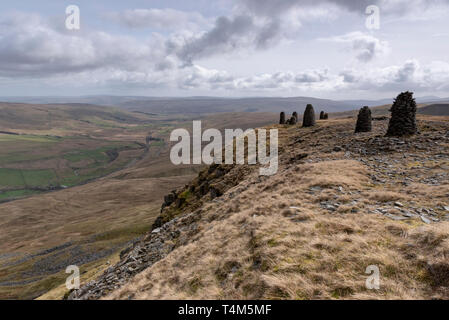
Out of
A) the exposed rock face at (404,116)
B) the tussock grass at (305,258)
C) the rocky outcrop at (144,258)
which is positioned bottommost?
the rocky outcrop at (144,258)

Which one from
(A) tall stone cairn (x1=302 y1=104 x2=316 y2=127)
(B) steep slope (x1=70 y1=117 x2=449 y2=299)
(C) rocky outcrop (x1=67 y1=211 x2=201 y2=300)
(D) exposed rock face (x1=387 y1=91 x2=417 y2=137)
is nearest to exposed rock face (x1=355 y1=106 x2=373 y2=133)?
(D) exposed rock face (x1=387 y1=91 x2=417 y2=137)

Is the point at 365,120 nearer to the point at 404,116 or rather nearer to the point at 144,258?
the point at 404,116

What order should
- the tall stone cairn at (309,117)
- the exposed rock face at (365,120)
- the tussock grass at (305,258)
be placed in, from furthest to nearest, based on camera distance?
the tall stone cairn at (309,117)
the exposed rock face at (365,120)
the tussock grass at (305,258)

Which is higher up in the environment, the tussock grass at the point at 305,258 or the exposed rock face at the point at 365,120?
the exposed rock face at the point at 365,120

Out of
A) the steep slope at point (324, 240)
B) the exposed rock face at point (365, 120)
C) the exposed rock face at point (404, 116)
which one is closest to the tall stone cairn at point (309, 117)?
the exposed rock face at point (365, 120)

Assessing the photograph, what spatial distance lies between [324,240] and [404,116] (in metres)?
22.7

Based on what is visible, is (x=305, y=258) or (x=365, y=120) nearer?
(x=305, y=258)

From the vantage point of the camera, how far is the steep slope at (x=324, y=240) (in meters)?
7.48

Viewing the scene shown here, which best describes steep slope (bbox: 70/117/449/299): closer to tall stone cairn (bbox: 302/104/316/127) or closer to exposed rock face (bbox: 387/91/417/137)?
exposed rock face (bbox: 387/91/417/137)

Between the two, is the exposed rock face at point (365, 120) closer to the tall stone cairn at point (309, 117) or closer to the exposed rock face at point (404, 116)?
the exposed rock face at point (404, 116)

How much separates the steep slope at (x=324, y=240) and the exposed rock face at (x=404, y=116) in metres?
2.79

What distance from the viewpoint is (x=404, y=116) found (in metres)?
24.6

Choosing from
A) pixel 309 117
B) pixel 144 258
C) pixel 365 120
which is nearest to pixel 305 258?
pixel 144 258
